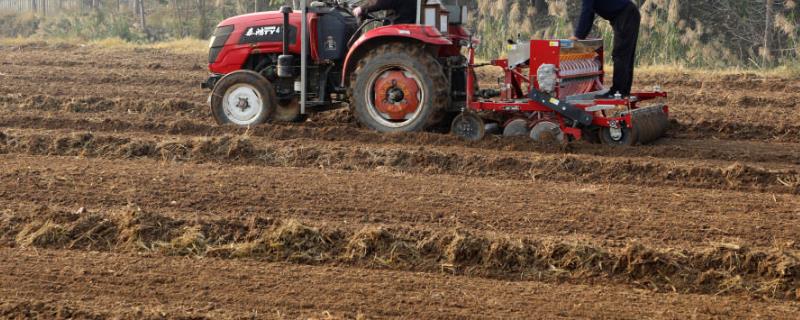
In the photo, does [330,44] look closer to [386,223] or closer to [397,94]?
[397,94]

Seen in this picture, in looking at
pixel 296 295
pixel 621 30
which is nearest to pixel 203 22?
pixel 621 30

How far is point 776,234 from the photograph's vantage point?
6.08 m

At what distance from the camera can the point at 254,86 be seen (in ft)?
31.2

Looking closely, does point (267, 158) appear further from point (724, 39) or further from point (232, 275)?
point (724, 39)

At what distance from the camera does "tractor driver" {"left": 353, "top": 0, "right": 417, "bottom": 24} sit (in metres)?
8.92

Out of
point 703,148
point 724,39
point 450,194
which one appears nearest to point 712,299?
point 450,194

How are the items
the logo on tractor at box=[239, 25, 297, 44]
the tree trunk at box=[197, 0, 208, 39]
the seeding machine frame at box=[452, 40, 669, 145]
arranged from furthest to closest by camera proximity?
the tree trunk at box=[197, 0, 208, 39]
the logo on tractor at box=[239, 25, 297, 44]
the seeding machine frame at box=[452, 40, 669, 145]

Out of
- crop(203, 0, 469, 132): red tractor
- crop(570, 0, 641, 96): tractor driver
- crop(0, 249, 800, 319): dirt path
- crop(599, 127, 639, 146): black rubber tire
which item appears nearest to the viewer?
crop(0, 249, 800, 319): dirt path

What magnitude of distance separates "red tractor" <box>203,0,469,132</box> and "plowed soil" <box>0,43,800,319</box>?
272mm

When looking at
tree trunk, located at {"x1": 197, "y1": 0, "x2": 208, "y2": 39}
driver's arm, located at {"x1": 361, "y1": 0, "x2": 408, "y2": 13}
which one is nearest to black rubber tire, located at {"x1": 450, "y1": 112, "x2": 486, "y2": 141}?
driver's arm, located at {"x1": 361, "y1": 0, "x2": 408, "y2": 13}

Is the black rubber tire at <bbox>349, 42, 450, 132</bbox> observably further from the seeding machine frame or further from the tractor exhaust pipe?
the tractor exhaust pipe

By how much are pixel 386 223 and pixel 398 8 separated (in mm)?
3238

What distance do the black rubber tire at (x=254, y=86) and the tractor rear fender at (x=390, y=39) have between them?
2.57ft

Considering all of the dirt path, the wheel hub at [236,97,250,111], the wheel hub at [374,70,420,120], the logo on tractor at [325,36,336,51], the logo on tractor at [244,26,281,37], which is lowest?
the dirt path
